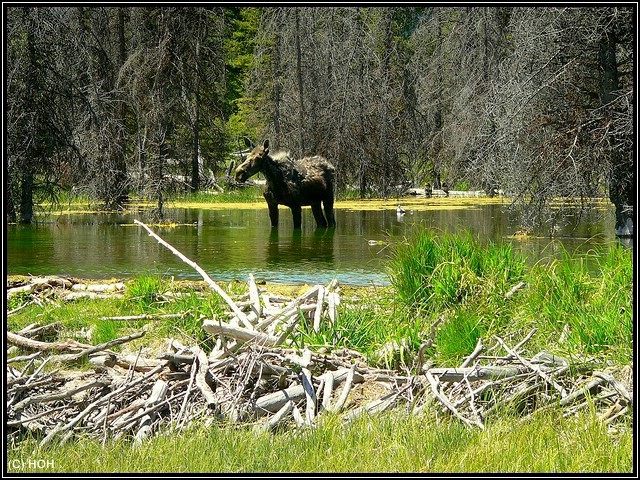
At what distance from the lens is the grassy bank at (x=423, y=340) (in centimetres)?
396

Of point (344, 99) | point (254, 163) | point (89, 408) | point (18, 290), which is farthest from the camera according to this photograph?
point (344, 99)

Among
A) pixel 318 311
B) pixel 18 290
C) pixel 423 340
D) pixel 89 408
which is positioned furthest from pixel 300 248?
pixel 89 408

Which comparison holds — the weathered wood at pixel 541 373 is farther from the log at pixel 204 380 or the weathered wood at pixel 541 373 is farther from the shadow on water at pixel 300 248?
the shadow on water at pixel 300 248

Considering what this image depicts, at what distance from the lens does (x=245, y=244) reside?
14.6 m

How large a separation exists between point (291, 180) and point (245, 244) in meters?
3.74

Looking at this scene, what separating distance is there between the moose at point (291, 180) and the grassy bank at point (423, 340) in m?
8.36

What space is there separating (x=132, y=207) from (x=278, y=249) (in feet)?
40.7

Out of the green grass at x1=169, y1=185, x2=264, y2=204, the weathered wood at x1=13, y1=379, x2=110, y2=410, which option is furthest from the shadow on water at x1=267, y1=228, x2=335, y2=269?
the green grass at x1=169, y1=185, x2=264, y2=204

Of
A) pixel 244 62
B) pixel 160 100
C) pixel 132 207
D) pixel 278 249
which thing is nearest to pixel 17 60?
pixel 278 249

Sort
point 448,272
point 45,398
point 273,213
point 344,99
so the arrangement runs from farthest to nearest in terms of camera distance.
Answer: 1. point 344,99
2. point 273,213
3. point 448,272
4. point 45,398

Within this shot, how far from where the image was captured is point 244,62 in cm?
4512

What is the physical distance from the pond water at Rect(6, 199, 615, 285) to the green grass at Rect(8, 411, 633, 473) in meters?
3.71

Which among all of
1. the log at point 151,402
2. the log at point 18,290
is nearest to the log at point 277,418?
the log at point 151,402

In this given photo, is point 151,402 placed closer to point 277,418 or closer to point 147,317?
point 277,418
